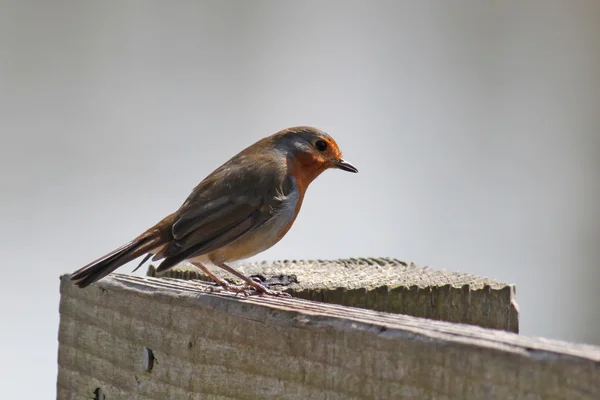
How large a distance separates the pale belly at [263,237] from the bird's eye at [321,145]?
30 centimetres

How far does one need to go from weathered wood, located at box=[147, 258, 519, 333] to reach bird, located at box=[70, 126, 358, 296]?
350 mm

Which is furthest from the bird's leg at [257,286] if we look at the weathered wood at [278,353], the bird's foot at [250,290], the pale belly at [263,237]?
the pale belly at [263,237]

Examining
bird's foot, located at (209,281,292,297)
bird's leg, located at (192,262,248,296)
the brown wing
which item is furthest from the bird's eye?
bird's foot, located at (209,281,292,297)

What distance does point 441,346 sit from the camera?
1.74 meters

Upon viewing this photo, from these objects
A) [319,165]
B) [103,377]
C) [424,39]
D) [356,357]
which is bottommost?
[103,377]

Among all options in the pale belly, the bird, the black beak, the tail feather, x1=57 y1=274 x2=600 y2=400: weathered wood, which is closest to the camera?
x1=57 y1=274 x2=600 y2=400: weathered wood

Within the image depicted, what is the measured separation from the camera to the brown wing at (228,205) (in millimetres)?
3569

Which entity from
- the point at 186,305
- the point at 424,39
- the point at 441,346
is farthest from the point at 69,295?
the point at 424,39

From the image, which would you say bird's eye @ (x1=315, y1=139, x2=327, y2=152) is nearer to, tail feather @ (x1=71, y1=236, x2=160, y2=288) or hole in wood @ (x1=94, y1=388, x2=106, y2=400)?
tail feather @ (x1=71, y1=236, x2=160, y2=288)

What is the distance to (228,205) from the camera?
3.86 m

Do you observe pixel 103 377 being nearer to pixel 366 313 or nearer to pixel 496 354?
pixel 366 313

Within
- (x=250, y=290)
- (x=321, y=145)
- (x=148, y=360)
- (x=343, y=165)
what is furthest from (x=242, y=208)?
(x=148, y=360)

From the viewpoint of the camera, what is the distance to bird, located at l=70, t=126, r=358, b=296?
Result: 347 cm

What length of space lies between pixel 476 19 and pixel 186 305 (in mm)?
3722
